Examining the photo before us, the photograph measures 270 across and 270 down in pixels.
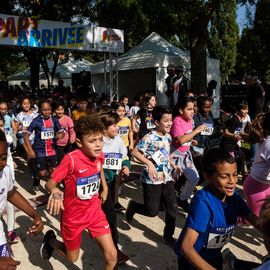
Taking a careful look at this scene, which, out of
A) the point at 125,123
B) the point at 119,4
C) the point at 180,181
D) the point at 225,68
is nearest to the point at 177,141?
the point at 180,181

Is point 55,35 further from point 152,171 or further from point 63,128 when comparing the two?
point 152,171

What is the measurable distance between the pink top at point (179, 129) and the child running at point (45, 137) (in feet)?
7.41

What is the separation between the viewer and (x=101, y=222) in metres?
3.17

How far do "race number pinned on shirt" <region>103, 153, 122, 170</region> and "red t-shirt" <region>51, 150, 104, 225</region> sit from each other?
2.74 ft

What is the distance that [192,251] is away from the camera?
211 centimetres

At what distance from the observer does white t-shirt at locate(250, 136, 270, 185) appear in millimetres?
3339

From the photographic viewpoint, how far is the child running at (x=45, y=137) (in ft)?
20.0

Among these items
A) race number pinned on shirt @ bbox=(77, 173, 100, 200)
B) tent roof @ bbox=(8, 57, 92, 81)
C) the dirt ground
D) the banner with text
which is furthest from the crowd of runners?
tent roof @ bbox=(8, 57, 92, 81)

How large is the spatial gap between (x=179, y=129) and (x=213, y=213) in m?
2.57

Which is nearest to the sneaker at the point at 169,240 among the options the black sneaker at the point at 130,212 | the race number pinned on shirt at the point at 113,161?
the black sneaker at the point at 130,212

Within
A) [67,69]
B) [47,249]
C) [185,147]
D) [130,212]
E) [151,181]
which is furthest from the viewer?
[67,69]

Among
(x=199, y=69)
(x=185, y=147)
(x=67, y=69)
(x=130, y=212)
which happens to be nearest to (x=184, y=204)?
(x=185, y=147)

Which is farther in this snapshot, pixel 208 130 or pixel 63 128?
pixel 63 128

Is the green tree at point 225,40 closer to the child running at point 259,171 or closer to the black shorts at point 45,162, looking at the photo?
the black shorts at point 45,162
